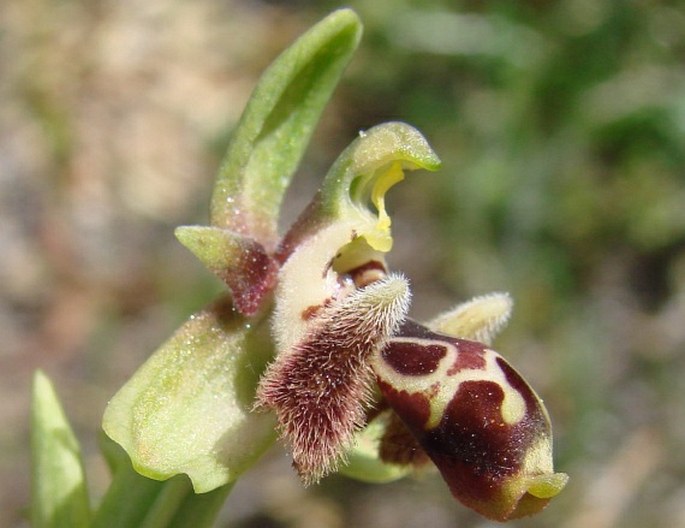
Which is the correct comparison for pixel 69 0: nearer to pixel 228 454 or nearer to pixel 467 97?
pixel 467 97

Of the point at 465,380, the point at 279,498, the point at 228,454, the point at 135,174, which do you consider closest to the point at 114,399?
the point at 228,454

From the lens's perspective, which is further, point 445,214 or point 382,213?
point 445,214

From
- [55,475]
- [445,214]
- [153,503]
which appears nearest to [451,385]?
[153,503]

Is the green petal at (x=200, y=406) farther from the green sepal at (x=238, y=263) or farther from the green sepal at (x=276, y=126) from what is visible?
the green sepal at (x=276, y=126)

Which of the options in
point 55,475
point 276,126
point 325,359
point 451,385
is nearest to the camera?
point 451,385

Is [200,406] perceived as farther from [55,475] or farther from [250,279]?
[55,475]

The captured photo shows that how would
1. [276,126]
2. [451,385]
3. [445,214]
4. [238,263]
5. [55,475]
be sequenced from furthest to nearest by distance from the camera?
[445,214] → [276,126] → [55,475] → [238,263] → [451,385]

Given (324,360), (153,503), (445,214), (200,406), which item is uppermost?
(324,360)

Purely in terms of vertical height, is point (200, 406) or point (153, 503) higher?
point (200, 406)

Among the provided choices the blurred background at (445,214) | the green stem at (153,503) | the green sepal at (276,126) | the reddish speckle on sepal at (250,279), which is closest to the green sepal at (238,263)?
the reddish speckle on sepal at (250,279)
